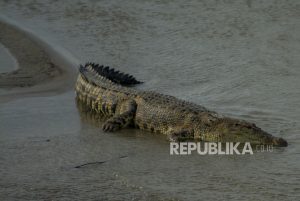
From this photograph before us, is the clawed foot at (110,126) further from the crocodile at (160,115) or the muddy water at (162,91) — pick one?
the muddy water at (162,91)

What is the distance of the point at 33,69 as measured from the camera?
10633 mm

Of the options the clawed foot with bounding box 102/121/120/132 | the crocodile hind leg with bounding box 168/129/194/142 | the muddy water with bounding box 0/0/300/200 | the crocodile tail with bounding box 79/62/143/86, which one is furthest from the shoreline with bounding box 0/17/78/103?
the crocodile hind leg with bounding box 168/129/194/142

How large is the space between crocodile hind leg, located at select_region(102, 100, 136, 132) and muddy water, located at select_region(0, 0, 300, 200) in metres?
0.18

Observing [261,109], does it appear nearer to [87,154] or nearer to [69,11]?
[87,154]

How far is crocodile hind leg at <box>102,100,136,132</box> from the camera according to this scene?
7.93 metres

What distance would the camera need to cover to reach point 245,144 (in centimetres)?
722

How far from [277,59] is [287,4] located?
382 cm

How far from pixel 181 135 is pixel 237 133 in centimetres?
68

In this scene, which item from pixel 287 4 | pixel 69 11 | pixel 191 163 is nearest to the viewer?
pixel 191 163

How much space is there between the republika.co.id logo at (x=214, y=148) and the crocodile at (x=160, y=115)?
0.07m

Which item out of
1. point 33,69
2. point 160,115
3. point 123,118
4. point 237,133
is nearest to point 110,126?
point 123,118

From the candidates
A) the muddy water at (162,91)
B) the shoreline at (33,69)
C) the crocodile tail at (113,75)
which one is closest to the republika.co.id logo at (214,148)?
the muddy water at (162,91)

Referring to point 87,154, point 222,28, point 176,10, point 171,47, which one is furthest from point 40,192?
point 176,10

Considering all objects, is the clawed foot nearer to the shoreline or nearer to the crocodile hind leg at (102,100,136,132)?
the crocodile hind leg at (102,100,136,132)
